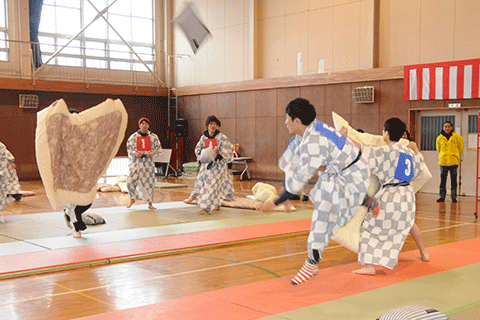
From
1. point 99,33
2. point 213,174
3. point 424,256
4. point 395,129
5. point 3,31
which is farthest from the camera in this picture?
point 99,33

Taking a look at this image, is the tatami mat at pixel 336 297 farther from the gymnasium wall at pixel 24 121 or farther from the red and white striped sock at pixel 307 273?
the gymnasium wall at pixel 24 121

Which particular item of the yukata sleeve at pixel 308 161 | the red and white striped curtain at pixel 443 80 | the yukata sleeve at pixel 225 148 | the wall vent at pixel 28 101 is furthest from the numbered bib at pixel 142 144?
the wall vent at pixel 28 101

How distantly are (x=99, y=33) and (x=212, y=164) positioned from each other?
892cm

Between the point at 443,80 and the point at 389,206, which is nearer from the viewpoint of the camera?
the point at 389,206

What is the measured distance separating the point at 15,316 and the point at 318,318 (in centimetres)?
199

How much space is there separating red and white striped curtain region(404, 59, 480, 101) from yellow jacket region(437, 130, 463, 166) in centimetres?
114

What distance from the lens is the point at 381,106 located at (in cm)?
1154

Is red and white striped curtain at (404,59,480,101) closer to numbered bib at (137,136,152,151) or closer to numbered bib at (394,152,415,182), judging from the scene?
numbered bib at (137,136,152,151)

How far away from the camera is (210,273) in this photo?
15.3ft

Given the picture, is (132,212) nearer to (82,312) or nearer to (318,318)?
(82,312)

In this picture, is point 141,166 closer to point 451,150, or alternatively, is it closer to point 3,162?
point 3,162

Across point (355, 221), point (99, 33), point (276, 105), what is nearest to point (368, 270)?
point (355, 221)

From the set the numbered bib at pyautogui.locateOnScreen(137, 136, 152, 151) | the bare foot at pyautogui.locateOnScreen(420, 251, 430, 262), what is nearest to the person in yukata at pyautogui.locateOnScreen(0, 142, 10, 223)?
the numbered bib at pyautogui.locateOnScreen(137, 136, 152, 151)

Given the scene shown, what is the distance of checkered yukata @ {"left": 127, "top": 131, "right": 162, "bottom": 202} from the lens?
28.2 feet
